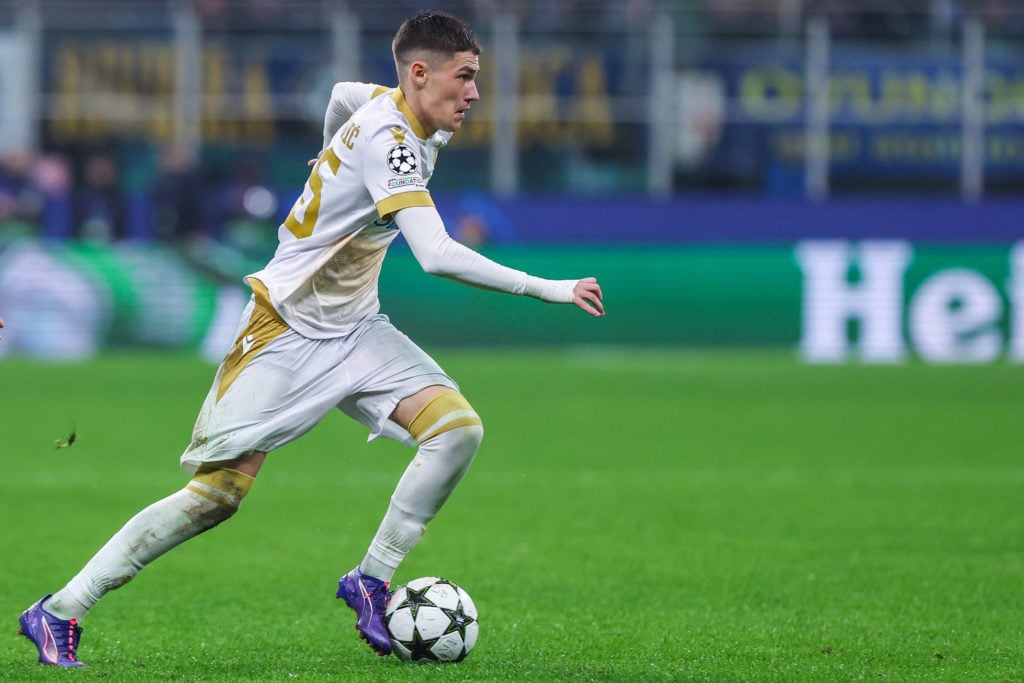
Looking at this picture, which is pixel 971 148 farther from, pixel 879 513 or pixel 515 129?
pixel 879 513

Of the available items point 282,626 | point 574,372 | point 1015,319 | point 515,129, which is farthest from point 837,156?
point 282,626

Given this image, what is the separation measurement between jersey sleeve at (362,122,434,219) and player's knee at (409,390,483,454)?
0.74 meters

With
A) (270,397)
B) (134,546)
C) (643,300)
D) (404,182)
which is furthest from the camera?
(643,300)

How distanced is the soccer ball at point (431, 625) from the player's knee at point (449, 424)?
1.77 feet

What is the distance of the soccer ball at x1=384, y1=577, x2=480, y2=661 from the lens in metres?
5.80

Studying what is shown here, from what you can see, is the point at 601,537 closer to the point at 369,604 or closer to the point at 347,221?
the point at 369,604

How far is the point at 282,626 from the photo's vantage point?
652 cm

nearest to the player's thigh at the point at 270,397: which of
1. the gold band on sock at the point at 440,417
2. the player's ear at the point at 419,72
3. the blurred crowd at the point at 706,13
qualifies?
the gold band on sock at the point at 440,417

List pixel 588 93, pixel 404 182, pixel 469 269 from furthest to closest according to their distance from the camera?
1. pixel 588 93
2. pixel 404 182
3. pixel 469 269

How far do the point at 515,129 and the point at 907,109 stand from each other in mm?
6028

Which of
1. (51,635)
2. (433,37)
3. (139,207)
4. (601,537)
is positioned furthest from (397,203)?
(139,207)

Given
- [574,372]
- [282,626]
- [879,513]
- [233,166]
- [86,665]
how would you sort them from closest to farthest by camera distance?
[86,665]
[282,626]
[879,513]
[574,372]
[233,166]

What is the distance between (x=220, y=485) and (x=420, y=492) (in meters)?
0.70

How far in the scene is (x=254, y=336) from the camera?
5.96 metres
